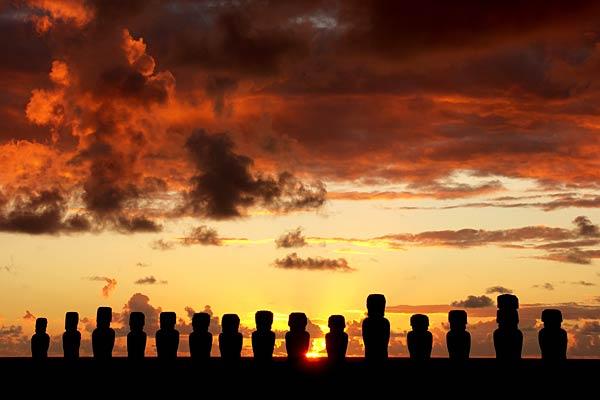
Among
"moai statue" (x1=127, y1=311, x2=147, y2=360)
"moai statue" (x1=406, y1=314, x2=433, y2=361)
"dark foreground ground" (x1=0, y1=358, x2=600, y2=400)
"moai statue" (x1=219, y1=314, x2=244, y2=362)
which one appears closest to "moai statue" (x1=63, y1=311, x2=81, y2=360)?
"moai statue" (x1=127, y1=311, x2=147, y2=360)

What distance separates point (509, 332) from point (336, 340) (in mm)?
5901

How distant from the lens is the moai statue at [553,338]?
3403cm

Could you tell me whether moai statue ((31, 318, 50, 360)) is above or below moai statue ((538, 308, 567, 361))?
above

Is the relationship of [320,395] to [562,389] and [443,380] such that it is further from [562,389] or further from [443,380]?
[562,389]

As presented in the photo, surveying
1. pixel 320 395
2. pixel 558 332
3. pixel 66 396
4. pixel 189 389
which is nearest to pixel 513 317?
pixel 558 332

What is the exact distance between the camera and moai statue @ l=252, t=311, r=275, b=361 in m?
34.8

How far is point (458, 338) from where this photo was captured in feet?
115

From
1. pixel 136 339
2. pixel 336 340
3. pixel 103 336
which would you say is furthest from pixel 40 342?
pixel 336 340

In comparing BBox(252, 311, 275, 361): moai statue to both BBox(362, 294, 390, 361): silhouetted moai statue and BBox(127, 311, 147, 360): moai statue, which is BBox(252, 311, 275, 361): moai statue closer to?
BBox(362, 294, 390, 361): silhouetted moai statue

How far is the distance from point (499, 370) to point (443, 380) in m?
1.51

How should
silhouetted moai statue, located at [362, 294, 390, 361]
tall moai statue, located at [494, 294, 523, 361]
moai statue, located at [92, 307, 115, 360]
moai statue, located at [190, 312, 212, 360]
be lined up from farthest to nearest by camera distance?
moai statue, located at [92, 307, 115, 360] < moai statue, located at [190, 312, 212, 360] < tall moai statue, located at [494, 294, 523, 361] < silhouetted moai statue, located at [362, 294, 390, 361]

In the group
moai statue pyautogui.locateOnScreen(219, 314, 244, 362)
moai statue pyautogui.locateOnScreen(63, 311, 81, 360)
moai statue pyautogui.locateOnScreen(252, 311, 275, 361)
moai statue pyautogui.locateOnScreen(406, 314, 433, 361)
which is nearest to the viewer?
moai statue pyautogui.locateOnScreen(252, 311, 275, 361)

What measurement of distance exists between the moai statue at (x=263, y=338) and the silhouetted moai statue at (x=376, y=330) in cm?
245

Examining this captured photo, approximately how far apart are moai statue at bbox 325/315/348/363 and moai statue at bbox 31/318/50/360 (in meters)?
15.6
